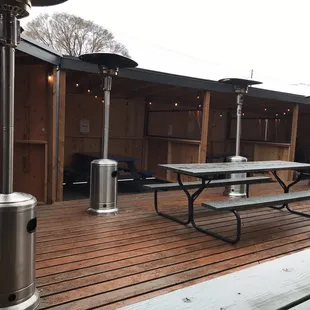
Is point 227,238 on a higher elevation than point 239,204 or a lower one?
lower

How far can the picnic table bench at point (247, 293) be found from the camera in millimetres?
A: 1188

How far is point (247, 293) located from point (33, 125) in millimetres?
4282

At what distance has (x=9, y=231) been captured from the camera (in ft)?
5.98

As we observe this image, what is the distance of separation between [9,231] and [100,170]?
2.29 m

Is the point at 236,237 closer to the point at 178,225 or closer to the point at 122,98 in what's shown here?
the point at 178,225

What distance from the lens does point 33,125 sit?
191 inches

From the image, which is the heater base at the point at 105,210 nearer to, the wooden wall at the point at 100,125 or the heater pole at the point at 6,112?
the heater pole at the point at 6,112

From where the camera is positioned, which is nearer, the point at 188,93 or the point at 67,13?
the point at 188,93

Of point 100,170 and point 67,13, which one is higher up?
point 67,13

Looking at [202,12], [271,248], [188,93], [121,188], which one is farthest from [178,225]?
[202,12]

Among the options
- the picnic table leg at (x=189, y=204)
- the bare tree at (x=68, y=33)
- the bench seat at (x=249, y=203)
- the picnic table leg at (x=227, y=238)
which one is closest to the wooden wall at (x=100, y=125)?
the picnic table leg at (x=189, y=204)

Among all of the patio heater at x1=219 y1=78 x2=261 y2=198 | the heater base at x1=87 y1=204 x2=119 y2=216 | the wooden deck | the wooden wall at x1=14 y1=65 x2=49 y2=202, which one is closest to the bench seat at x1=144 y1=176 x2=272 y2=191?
the wooden deck

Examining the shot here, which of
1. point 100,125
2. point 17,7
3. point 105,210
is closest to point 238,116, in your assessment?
point 105,210

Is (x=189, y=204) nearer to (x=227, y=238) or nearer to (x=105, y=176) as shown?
(x=227, y=238)
